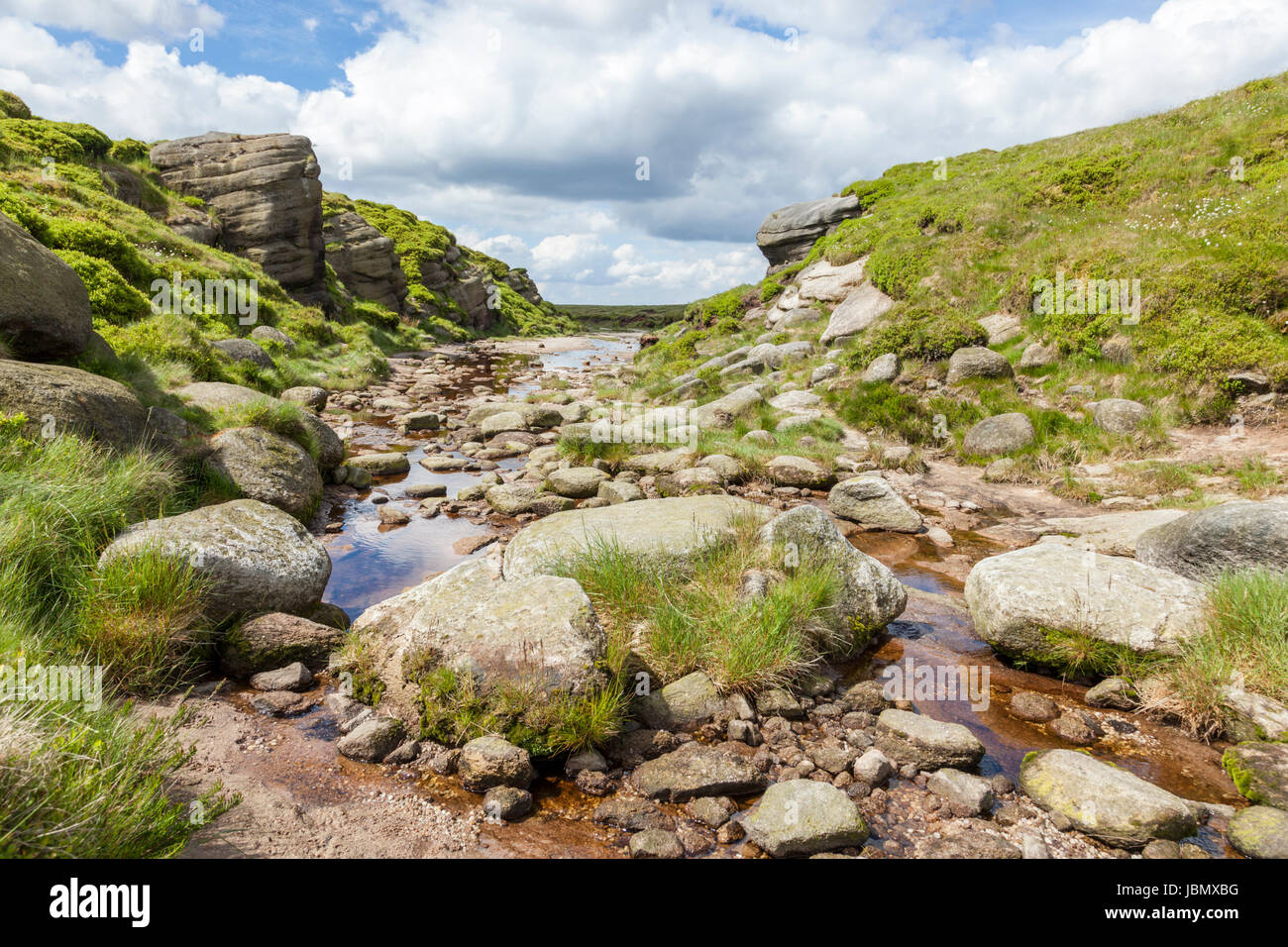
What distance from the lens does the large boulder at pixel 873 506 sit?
1109cm

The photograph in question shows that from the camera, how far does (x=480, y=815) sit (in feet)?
14.6

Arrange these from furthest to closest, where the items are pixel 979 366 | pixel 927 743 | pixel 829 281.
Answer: pixel 829 281 < pixel 979 366 < pixel 927 743

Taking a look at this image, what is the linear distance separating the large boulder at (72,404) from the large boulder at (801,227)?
3198 cm

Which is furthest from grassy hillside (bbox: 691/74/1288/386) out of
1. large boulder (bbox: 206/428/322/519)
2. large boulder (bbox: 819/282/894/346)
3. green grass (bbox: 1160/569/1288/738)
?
large boulder (bbox: 206/428/322/519)

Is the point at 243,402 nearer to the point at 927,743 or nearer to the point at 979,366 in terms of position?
the point at 927,743

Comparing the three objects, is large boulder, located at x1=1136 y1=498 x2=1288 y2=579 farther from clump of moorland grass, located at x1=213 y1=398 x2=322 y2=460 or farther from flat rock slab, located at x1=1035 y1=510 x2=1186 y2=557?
clump of moorland grass, located at x1=213 y1=398 x2=322 y2=460

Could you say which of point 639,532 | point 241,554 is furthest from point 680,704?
point 241,554

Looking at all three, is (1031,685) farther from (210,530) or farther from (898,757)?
(210,530)

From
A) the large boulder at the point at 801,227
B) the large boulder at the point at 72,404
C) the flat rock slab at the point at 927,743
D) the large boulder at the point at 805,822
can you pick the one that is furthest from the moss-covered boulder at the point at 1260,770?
the large boulder at the point at 801,227

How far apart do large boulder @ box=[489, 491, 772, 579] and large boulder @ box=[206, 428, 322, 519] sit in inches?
171

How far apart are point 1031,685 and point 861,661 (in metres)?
1.63

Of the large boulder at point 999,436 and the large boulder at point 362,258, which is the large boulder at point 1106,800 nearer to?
the large boulder at point 999,436

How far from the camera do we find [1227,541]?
7.09m

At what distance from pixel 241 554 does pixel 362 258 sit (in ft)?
151
